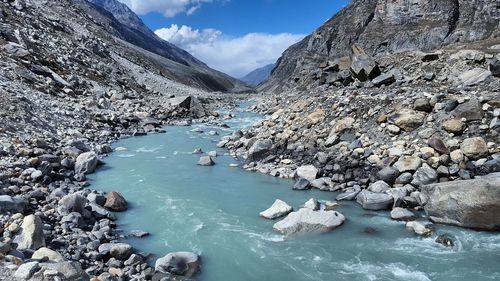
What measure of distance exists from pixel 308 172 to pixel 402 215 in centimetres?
545

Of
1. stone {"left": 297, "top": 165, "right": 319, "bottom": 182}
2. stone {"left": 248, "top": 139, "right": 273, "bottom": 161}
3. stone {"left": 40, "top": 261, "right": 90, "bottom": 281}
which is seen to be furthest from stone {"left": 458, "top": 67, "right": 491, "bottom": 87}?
stone {"left": 40, "top": 261, "right": 90, "bottom": 281}

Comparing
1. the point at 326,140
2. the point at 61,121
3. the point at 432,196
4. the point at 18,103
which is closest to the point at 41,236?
the point at 432,196

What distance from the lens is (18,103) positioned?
81.8ft

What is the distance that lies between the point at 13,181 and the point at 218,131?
2033cm

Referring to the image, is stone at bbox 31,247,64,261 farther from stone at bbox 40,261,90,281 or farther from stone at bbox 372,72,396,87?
stone at bbox 372,72,396,87

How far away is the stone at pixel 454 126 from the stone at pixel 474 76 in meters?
4.54

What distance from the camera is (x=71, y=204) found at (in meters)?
13.4

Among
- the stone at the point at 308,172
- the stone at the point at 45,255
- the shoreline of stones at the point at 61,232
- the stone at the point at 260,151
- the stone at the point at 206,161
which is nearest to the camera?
the shoreline of stones at the point at 61,232

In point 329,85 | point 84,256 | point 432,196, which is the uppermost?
point 329,85

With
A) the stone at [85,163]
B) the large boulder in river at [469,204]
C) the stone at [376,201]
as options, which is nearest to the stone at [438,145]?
the stone at [376,201]

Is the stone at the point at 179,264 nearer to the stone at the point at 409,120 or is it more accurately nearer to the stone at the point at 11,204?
the stone at the point at 11,204

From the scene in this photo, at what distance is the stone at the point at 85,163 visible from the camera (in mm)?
19703

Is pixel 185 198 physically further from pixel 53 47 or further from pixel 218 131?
Result: pixel 53 47

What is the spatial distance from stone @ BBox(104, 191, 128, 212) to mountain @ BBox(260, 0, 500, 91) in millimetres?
78294
